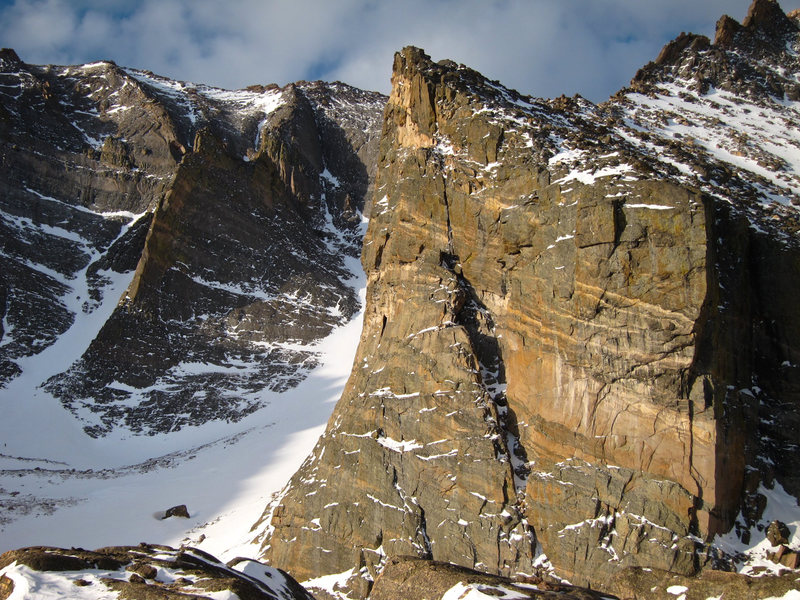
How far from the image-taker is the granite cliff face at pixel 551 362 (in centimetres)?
2275

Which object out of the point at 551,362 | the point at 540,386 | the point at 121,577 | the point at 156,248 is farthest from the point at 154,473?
the point at 121,577

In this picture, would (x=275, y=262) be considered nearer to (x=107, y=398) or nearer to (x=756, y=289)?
(x=107, y=398)

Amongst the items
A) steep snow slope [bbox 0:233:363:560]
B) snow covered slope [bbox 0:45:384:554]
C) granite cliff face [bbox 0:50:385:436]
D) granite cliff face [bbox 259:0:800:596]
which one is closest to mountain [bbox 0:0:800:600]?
granite cliff face [bbox 259:0:800:596]

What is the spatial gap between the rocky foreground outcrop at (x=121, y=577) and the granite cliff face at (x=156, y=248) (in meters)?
49.2

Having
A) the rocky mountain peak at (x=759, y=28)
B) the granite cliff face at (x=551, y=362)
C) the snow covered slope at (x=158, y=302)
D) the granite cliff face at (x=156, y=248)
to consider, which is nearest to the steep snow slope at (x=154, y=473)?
the snow covered slope at (x=158, y=302)

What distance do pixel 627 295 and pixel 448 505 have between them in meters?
10.2

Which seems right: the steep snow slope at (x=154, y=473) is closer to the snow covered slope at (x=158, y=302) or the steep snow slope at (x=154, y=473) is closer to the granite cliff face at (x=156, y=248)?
the snow covered slope at (x=158, y=302)

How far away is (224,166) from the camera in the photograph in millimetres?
90188

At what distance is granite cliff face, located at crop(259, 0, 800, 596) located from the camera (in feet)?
74.6

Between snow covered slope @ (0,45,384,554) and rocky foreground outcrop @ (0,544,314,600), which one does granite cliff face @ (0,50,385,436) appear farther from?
rocky foreground outcrop @ (0,544,314,600)

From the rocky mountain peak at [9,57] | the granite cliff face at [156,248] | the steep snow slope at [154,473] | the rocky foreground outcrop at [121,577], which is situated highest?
the rocky mountain peak at [9,57]

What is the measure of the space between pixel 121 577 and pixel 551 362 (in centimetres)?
1677

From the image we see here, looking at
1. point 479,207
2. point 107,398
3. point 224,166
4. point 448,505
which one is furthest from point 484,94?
point 224,166

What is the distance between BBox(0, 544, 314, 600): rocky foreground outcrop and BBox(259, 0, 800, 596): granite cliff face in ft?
36.8
